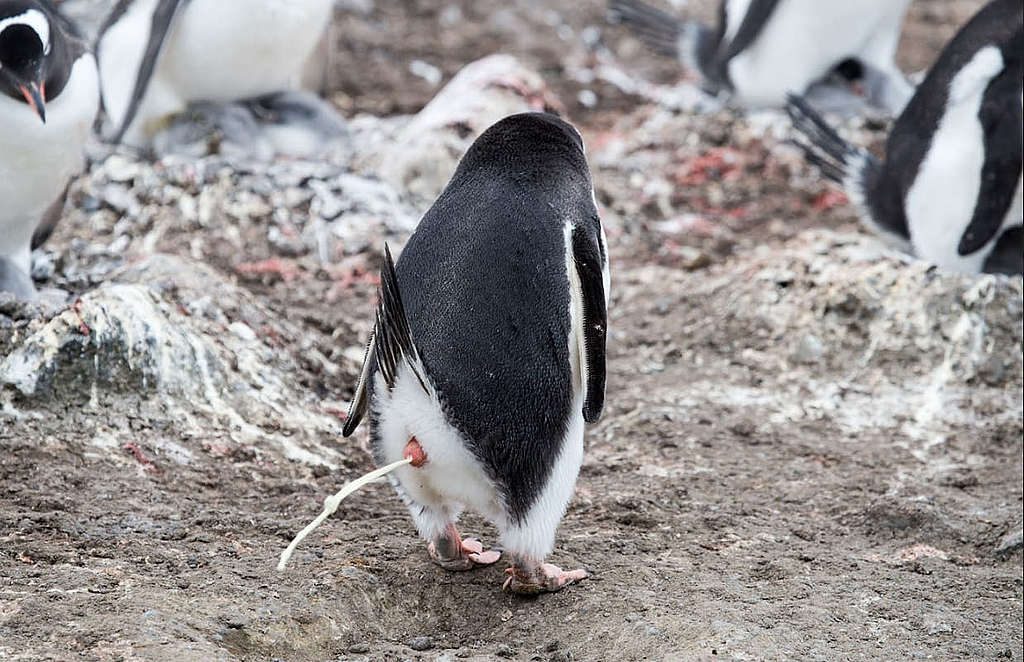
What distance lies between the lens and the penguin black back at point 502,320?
2.51m

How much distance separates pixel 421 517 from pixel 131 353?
0.98 metres

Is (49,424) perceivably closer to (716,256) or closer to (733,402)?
(733,402)

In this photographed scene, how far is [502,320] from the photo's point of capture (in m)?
2.53

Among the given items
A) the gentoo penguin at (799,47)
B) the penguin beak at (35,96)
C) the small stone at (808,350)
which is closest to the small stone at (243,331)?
the penguin beak at (35,96)

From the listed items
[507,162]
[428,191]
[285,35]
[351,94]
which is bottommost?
[351,94]

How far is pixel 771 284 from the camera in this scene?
4.39 meters

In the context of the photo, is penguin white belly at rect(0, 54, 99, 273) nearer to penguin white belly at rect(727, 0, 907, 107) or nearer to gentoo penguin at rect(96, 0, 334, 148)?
gentoo penguin at rect(96, 0, 334, 148)

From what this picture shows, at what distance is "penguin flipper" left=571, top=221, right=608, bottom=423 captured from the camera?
2564 millimetres

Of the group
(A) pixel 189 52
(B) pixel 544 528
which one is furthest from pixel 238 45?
(B) pixel 544 528

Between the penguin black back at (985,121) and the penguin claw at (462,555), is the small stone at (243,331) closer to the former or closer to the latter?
the penguin claw at (462,555)

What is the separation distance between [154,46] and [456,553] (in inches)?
116

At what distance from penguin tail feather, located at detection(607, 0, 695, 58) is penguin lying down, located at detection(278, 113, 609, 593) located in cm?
424

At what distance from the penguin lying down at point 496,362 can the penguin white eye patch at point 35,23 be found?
3.89 feet

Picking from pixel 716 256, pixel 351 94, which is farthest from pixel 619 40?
pixel 716 256
